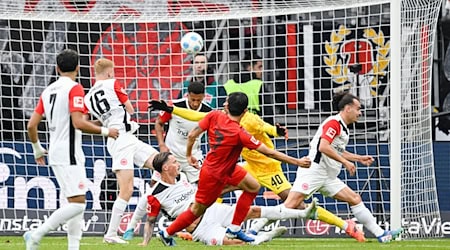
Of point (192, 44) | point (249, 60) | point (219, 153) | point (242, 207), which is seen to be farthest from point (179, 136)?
point (249, 60)

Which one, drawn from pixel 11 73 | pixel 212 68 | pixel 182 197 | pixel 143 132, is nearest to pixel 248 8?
pixel 212 68

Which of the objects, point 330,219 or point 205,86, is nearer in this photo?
point 330,219

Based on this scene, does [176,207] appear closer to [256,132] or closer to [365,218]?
[256,132]

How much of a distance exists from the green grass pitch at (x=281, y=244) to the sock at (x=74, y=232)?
1.93 meters

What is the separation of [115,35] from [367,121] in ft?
13.5

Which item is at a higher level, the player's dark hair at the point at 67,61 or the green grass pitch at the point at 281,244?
the player's dark hair at the point at 67,61

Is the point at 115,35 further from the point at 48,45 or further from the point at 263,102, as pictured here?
the point at 263,102

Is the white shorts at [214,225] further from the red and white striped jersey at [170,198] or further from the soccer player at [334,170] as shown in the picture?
the soccer player at [334,170]

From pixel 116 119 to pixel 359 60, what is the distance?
16.0ft

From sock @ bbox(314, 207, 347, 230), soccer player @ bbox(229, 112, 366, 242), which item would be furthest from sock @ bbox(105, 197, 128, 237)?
sock @ bbox(314, 207, 347, 230)

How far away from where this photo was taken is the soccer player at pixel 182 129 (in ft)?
48.3

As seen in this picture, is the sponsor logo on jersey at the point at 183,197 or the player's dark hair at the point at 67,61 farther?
the sponsor logo on jersey at the point at 183,197

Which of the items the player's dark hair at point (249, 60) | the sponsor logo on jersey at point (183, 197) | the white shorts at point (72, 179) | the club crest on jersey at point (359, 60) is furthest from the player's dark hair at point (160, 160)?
the club crest on jersey at point (359, 60)

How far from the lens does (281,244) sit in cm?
1394
